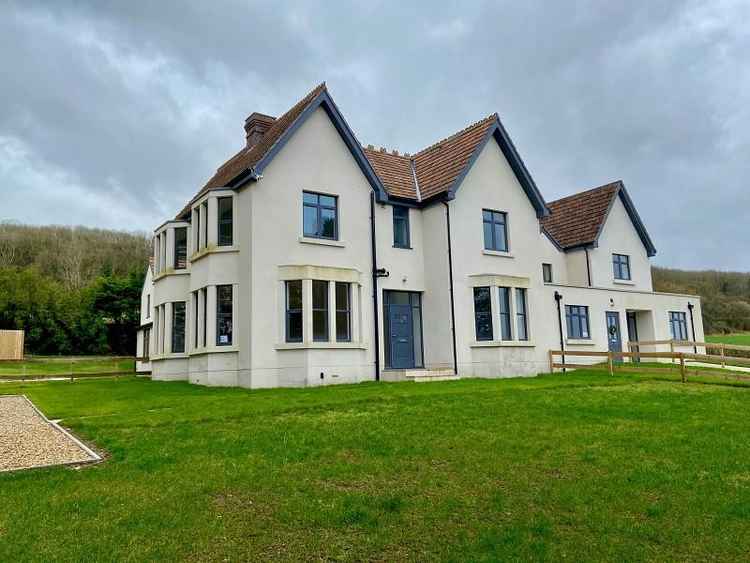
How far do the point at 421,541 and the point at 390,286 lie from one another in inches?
642

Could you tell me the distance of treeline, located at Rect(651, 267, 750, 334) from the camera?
5703 cm

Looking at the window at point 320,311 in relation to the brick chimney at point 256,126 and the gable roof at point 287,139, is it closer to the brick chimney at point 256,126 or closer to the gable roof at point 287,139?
the gable roof at point 287,139

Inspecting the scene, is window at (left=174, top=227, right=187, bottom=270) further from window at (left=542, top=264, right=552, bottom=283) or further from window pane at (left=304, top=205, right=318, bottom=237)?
window at (left=542, top=264, right=552, bottom=283)

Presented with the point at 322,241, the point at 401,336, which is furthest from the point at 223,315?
the point at 401,336

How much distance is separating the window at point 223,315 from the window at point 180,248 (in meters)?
4.43

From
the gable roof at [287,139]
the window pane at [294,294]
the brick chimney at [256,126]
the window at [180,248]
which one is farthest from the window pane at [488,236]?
the window at [180,248]

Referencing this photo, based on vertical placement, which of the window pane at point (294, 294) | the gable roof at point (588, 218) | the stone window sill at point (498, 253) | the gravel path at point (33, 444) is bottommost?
the gravel path at point (33, 444)

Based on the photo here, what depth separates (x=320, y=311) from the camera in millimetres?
19312

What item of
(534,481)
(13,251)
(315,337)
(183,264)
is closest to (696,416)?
(534,481)

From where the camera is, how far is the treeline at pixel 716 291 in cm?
5703

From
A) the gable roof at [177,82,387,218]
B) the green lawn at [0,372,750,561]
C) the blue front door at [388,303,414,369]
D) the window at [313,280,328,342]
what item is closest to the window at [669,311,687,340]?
the blue front door at [388,303,414,369]

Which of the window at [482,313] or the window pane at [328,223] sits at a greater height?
the window pane at [328,223]

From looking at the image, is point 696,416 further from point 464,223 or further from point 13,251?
point 13,251

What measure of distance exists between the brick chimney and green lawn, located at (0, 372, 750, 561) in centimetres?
1442
